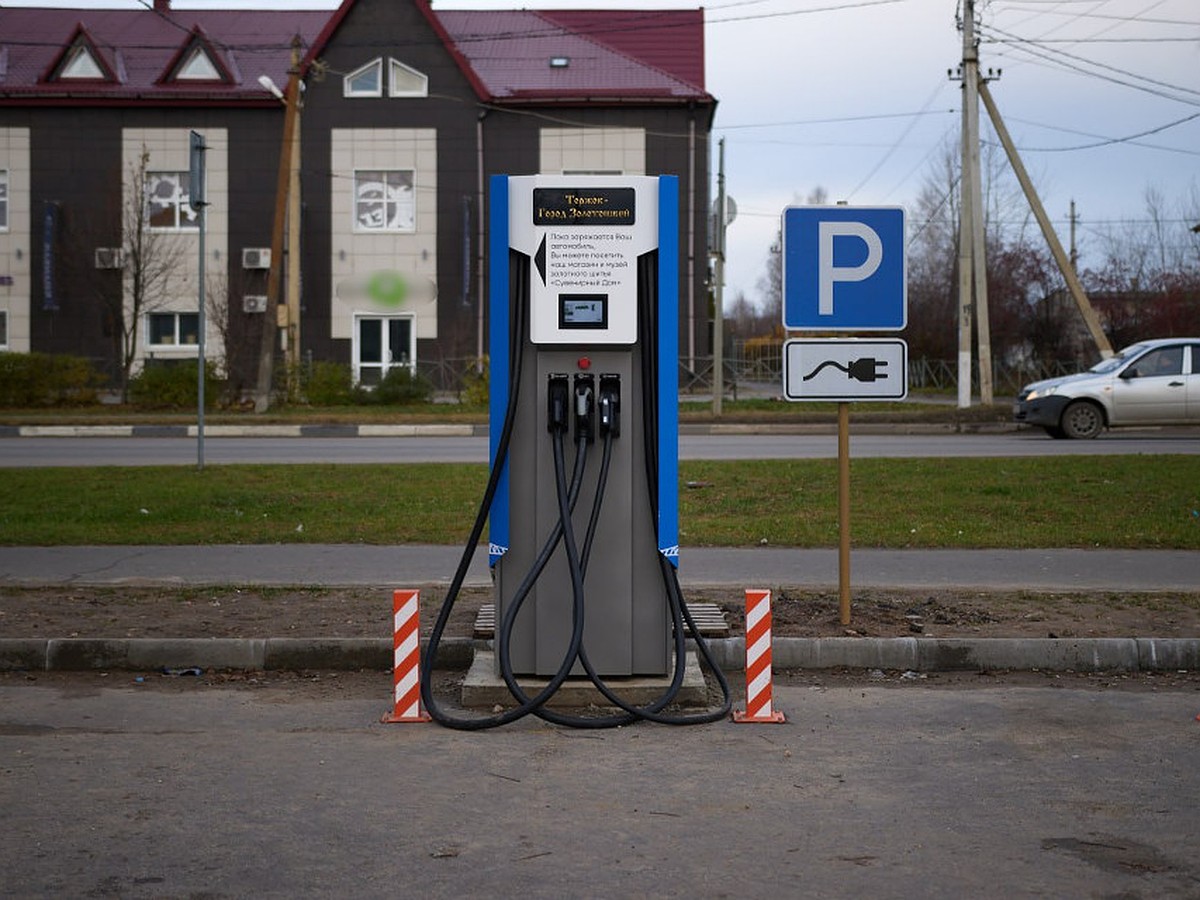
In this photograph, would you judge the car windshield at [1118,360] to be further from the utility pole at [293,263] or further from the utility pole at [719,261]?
the utility pole at [293,263]

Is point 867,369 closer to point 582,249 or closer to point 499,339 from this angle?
point 582,249

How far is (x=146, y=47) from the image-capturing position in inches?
1697

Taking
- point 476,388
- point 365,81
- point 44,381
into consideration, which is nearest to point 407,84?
point 365,81

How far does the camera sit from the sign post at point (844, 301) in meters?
8.39

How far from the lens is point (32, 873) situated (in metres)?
4.50

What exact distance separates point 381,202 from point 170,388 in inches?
429

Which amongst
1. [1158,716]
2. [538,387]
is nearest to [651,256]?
[538,387]

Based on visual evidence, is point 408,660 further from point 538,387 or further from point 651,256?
point 651,256

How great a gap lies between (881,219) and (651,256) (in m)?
2.01

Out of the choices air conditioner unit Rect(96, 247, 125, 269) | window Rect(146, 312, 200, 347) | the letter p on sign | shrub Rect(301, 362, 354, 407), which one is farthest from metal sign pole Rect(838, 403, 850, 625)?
window Rect(146, 312, 200, 347)

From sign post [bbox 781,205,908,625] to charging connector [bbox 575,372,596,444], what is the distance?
180 centimetres

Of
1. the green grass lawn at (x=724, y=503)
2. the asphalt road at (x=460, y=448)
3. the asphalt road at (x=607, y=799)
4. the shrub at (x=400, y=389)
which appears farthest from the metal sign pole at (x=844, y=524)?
the shrub at (x=400, y=389)

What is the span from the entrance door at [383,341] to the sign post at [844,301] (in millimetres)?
34571

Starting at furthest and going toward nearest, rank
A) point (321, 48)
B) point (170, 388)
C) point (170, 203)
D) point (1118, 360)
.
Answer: point (170, 203)
point (321, 48)
point (170, 388)
point (1118, 360)
